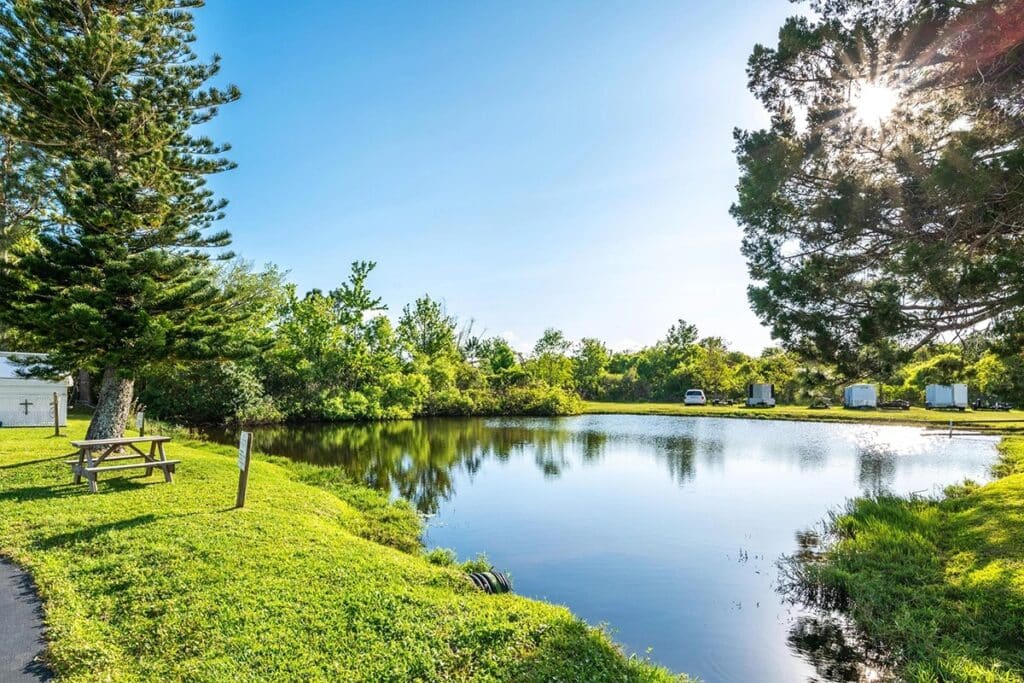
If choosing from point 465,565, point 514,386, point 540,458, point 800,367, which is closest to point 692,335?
point 514,386

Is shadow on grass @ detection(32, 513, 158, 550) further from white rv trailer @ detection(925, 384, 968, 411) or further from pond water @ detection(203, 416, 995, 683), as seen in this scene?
white rv trailer @ detection(925, 384, 968, 411)

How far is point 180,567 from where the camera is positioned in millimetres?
5316

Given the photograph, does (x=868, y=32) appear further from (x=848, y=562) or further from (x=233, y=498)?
(x=233, y=498)

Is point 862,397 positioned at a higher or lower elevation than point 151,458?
higher

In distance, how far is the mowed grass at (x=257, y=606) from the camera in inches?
155

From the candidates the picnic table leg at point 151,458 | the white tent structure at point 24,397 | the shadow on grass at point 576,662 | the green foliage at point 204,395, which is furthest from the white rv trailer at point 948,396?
the white tent structure at point 24,397

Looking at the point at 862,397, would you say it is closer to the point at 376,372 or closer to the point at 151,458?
the point at 376,372

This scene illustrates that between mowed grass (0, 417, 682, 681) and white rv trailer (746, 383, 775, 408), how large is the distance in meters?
39.8

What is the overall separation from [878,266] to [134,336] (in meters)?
12.8

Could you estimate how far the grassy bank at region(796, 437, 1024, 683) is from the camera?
4.73m

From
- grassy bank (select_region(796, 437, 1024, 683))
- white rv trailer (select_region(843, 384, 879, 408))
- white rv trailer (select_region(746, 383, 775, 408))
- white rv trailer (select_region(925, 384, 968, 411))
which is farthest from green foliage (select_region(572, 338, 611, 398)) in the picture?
grassy bank (select_region(796, 437, 1024, 683))

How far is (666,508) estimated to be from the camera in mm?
11125

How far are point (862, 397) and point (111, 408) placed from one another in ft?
142

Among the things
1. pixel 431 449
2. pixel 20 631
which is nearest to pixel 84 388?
pixel 431 449
